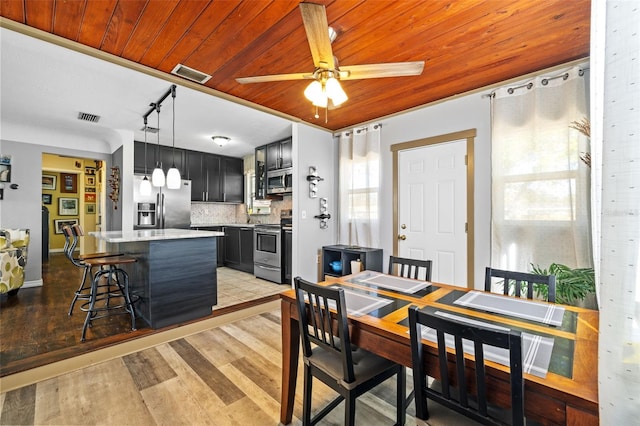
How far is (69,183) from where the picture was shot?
323 inches

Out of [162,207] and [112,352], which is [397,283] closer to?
[112,352]

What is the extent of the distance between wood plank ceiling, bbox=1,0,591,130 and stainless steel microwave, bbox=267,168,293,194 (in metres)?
2.01

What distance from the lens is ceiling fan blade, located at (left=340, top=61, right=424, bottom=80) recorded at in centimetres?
182

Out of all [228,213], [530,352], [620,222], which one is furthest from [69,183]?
[620,222]

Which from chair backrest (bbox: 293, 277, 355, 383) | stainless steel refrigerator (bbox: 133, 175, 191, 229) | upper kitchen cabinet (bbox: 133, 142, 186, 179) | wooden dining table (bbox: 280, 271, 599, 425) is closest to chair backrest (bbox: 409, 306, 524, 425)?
wooden dining table (bbox: 280, 271, 599, 425)

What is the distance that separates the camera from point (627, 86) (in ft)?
2.25

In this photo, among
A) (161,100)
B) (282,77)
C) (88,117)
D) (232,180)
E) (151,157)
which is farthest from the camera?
(232,180)

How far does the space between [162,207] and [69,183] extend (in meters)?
5.62

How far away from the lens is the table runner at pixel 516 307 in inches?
51.4

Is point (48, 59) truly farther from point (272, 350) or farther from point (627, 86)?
point (627, 86)

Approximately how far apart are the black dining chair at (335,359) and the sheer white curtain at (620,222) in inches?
33.1

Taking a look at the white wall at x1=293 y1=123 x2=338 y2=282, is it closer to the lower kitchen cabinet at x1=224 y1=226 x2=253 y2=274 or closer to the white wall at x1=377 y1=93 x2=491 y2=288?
the white wall at x1=377 y1=93 x2=491 y2=288

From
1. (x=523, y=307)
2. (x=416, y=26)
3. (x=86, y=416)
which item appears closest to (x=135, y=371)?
(x=86, y=416)

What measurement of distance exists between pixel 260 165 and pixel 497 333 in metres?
4.94
